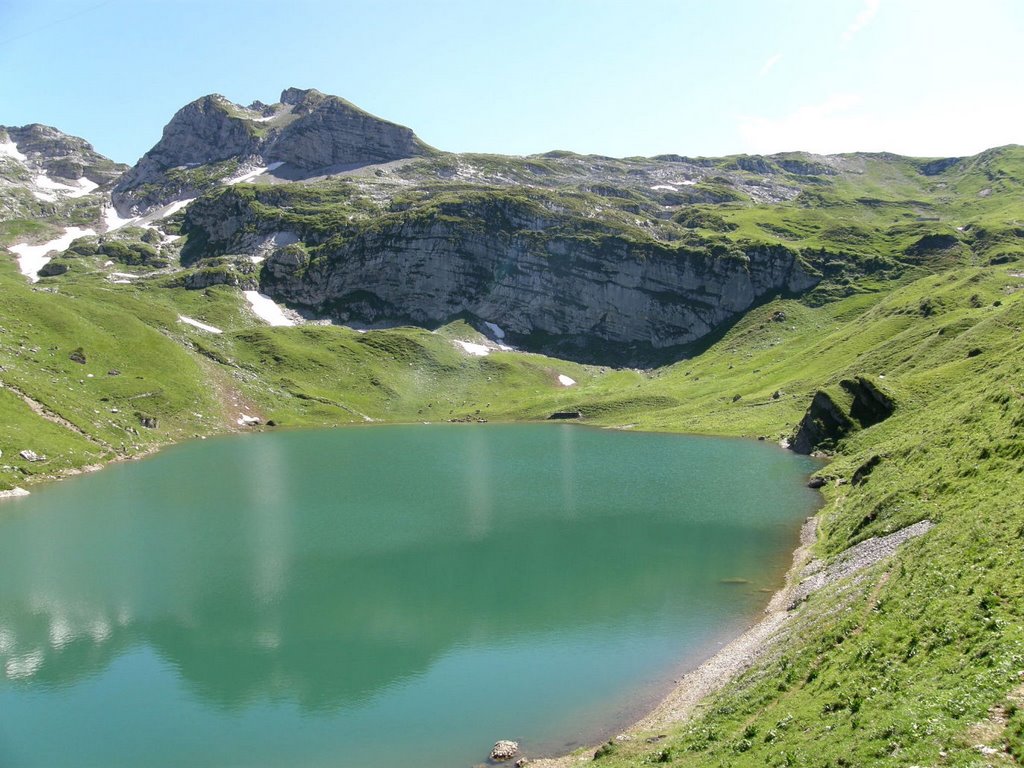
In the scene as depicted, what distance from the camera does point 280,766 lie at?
88.1 feet

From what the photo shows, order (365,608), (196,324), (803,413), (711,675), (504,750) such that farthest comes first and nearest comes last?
(196,324), (803,413), (365,608), (711,675), (504,750)

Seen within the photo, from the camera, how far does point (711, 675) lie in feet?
104

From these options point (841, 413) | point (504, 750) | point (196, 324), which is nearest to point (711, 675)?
point (504, 750)

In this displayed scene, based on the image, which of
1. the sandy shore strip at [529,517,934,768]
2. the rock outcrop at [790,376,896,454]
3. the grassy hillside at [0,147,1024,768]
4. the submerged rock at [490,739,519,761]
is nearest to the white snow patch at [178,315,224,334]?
the grassy hillside at [0,147,1024,768]

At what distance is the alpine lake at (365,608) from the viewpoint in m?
29.6

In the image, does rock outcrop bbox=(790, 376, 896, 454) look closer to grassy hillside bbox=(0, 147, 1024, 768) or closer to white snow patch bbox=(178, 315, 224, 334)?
grassy hillside bbox=(0, 147, 1024, 768)

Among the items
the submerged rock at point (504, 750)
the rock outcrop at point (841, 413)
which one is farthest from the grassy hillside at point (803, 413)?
the submerged rock at point (504, 750)

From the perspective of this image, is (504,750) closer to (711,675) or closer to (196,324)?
(711,675)

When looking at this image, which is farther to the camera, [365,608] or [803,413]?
[803,413]

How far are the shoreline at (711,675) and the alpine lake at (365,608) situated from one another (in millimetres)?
1004

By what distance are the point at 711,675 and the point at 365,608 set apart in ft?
73.2

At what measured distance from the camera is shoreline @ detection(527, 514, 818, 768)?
26.6 metres

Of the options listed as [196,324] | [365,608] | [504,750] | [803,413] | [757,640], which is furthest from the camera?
[196,324]

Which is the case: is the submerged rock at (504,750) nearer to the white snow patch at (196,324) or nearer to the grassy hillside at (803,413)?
the grassy hillside at (803,413)
